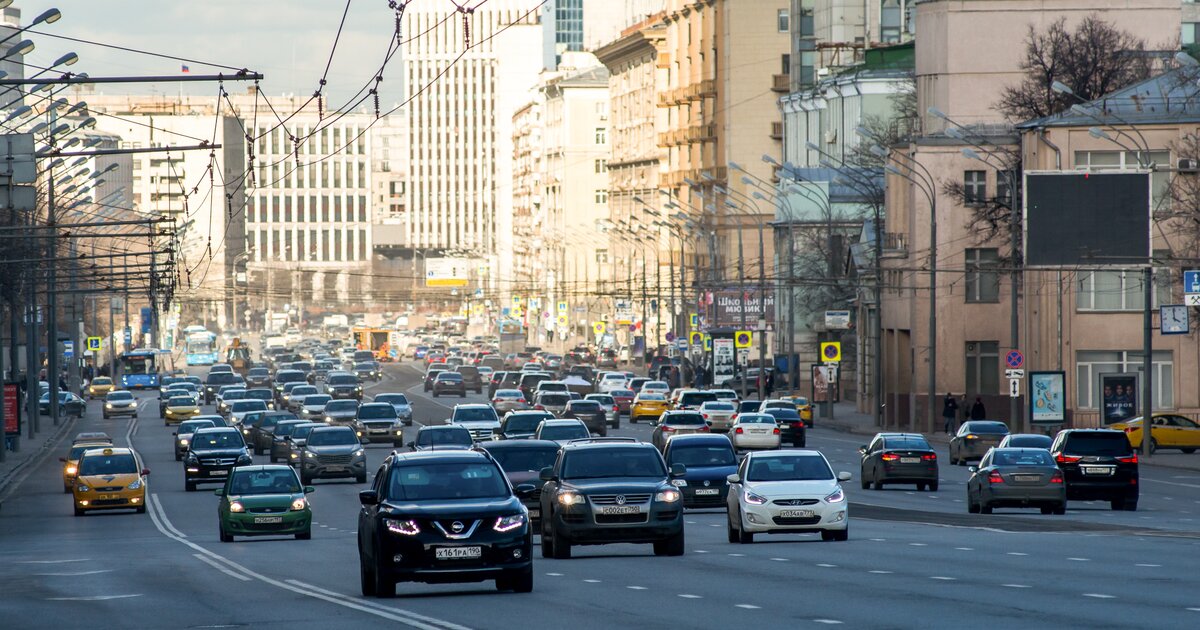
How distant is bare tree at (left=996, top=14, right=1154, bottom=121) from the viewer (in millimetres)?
72312

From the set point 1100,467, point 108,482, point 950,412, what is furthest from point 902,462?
point 950,412

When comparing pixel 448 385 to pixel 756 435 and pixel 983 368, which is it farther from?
pixel 756 435

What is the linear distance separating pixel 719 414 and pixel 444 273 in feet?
422

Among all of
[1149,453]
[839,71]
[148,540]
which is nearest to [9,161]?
[148,540]

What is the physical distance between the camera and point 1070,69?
73.8m

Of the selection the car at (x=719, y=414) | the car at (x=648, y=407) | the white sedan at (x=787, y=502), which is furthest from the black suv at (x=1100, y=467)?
the car at (x=648, y=407)

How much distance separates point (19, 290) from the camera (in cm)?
6588

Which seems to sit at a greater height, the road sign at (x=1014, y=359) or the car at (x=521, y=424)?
the road sign at (x=1014, y=359)

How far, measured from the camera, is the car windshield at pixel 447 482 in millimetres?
18797

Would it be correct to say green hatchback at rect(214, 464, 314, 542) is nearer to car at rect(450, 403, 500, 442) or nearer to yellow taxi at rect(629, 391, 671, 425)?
car at rect(450, 403, 500, 442)

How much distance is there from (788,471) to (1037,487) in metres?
8.47

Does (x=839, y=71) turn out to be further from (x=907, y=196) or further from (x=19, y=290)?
(x=19, y=290)

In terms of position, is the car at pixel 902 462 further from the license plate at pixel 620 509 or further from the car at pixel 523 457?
the license plate at pixel 620 509

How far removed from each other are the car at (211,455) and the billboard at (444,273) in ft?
452
